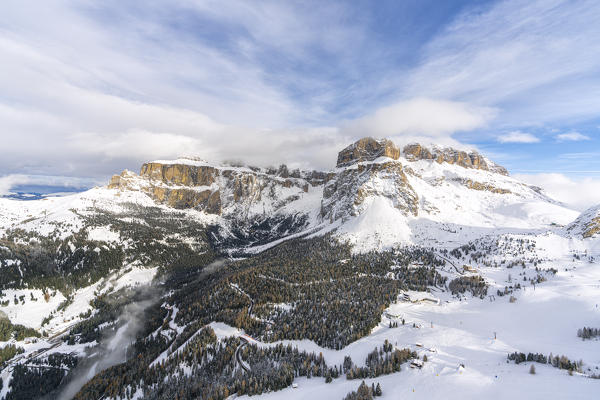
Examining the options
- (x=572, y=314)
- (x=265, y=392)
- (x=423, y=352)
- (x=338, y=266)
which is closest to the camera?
(x=265, y=392)

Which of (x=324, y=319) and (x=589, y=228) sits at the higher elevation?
(x=589, y=228)

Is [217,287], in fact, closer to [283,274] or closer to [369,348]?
[283,274]

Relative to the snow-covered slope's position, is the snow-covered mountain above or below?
below

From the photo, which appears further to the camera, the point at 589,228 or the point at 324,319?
the point at 589,228

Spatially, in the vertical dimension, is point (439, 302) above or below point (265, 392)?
above

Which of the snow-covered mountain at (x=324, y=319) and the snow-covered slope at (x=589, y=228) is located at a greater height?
the snow-covered slope at (x=589, y=228)

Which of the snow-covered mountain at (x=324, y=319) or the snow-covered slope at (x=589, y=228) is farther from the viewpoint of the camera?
the snow-covered slope at (x=589, y=228)

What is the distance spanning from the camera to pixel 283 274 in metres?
167

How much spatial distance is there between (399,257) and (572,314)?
101682 millimetres

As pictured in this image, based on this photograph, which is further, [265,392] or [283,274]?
[283,274]

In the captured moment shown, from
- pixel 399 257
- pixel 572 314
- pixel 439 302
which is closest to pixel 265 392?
pixel 439 302

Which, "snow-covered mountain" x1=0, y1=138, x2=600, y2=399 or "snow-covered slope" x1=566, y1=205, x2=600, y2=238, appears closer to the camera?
"snow-covered mountain" x1=0, y1=138, x2=600, y2=399

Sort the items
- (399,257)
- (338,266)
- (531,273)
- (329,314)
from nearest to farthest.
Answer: (329,314) < (531,273) < (338,266) < (399,257)

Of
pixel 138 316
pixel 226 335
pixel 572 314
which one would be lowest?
pixel 138 316
